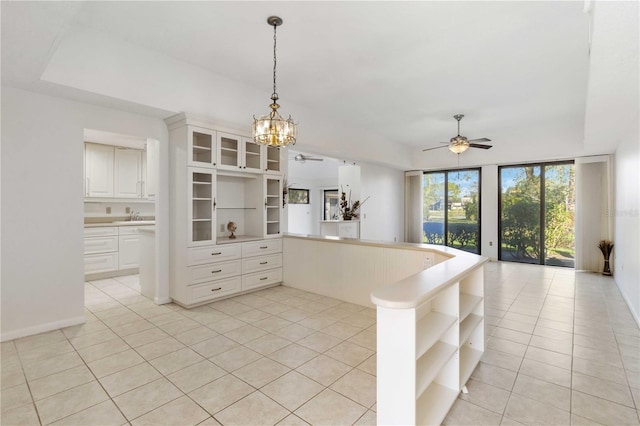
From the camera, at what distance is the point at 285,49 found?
3.43 meters

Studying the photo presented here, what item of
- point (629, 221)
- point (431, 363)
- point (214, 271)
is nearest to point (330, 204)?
point (214, 271)

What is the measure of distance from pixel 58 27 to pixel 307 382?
3017 millimetres

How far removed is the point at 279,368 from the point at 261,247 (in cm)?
238

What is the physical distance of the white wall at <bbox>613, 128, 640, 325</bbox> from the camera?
→ 3551 millimetres

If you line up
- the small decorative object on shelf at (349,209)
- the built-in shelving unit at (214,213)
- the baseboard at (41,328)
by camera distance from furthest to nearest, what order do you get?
1. the small decorative object on shelf at (349,209)
2. the built-in shelving unit at (214,213)
3. the baseboard at (41,328)

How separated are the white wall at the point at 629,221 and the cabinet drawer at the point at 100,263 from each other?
24.6ft

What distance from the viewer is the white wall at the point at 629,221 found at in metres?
3.55

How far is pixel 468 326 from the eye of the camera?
2.27 metres

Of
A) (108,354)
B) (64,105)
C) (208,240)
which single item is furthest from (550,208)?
(64,105)

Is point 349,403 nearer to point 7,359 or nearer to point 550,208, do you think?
point 7,359

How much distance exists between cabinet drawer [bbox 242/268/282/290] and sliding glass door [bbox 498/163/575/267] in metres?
5.66

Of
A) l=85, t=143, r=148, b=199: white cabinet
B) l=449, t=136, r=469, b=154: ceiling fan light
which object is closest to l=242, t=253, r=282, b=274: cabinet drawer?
l=85, t=143, r=148, b=199: white cabinet

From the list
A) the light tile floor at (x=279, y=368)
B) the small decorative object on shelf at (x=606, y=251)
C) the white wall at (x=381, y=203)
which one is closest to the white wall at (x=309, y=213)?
the white wall at (x=381, y=203)

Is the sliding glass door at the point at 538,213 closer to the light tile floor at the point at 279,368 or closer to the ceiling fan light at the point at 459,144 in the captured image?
the ceiling fan light at the point at 459,144
